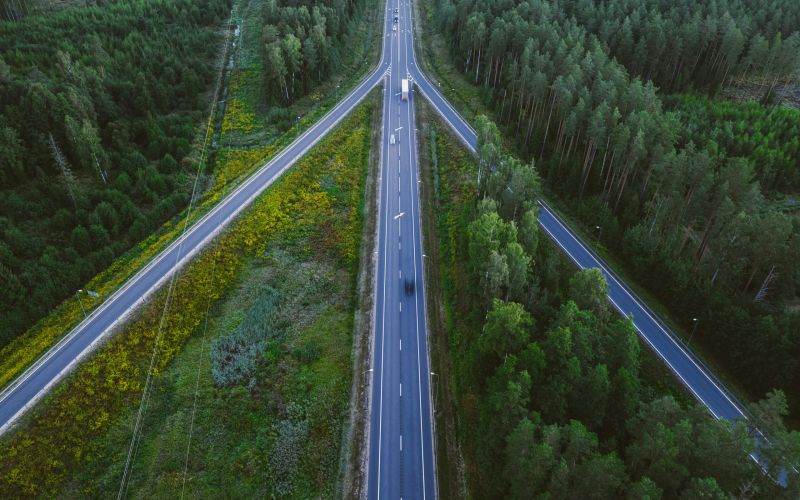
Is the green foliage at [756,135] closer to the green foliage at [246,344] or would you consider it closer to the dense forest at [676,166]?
the dense forest at [676,166]

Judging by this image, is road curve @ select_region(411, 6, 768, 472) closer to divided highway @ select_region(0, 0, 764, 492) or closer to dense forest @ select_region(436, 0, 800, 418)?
divided highway @ select_region(0, 0, 764, 492)

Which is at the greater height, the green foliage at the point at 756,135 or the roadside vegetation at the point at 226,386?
the green foliage at the point at 756,135

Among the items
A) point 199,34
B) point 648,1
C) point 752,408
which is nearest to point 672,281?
point 752,408

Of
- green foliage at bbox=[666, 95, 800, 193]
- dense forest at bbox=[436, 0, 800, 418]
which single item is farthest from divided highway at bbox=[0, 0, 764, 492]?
green foliage at bbox=[666, 95, 800, 193]

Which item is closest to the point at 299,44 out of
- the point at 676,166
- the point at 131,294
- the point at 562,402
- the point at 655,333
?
the point at 131,294

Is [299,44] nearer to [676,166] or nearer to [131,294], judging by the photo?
[131,294]

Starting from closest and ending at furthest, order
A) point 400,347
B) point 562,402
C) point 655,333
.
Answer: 1. point 562,402
2. point 400,347
3. point 655,333

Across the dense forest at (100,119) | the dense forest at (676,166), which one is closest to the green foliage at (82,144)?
the dense forest at (100,119)
